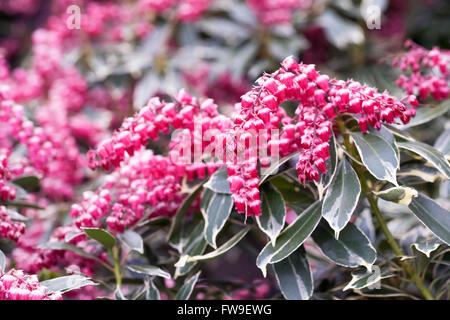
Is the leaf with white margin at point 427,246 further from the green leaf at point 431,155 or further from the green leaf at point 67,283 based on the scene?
the green leaf at point 67,283

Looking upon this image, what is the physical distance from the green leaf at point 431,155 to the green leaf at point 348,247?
172mm

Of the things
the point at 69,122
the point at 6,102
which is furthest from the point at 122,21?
the point at 6,102

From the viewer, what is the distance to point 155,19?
6.82 feet

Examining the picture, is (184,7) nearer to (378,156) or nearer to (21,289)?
(378,156)

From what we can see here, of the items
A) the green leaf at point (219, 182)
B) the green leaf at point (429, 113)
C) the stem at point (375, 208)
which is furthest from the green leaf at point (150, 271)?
the green leaf at point (429, 113)

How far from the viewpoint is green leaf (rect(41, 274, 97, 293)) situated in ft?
3.19

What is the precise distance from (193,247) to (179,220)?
0.09 metres

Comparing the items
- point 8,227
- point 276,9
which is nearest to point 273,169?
point 8,227

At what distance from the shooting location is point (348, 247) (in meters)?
1.00

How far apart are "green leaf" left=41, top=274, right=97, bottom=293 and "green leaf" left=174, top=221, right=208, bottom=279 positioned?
0.19 meters

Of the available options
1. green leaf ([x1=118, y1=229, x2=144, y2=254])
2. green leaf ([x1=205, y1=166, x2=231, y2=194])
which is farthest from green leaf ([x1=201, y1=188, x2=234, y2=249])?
green leaf ([x1=118, y1=229, x2=144, y2=254])

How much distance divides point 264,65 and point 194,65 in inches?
10.0

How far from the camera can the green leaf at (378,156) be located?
3.08ft
